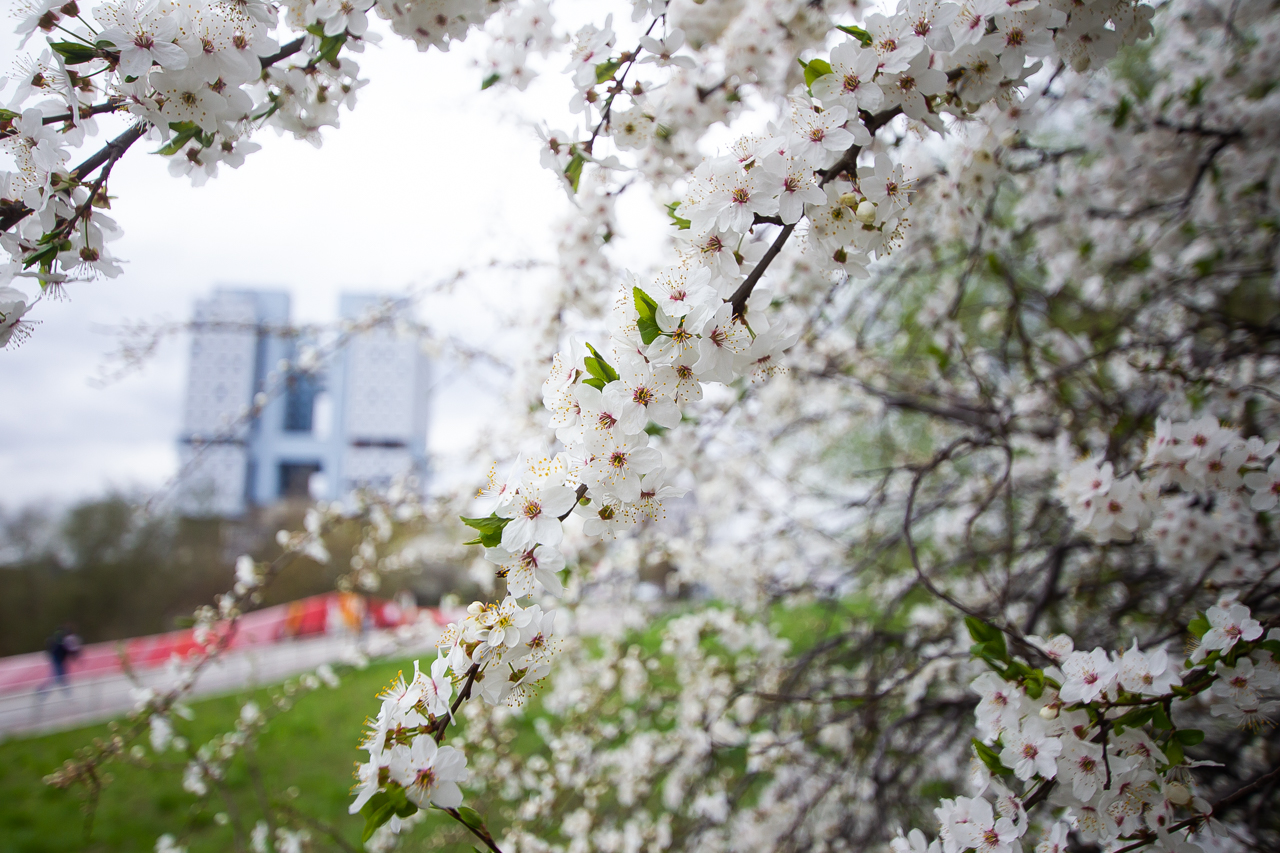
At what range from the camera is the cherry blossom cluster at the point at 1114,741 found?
94cm

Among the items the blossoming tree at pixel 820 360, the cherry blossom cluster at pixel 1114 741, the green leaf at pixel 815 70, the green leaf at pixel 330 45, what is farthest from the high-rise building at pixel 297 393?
the cherry blossom cluster at pixel 1114 741

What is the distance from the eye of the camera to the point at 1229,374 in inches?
81.0

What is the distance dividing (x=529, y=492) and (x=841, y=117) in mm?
687

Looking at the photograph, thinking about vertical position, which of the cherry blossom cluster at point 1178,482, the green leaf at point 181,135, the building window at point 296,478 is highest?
the green leaf at point 181,135

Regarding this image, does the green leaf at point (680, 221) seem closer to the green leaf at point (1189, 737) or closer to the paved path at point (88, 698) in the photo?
the green leaf at point (1189, 737)

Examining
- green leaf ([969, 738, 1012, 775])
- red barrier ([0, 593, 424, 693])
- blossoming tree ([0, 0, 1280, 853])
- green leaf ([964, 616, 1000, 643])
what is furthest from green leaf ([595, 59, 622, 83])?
red barrier ([0, 593, 424, 693])

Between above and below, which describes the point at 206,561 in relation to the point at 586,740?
below

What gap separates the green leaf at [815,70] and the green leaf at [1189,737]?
116cm

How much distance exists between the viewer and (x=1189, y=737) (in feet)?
3.16

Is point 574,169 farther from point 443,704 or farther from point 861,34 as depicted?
point 443,704

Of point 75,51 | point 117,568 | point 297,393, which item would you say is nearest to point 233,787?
point 297,393

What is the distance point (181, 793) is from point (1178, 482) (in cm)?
564

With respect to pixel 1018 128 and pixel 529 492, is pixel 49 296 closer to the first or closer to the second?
pixel 529 492

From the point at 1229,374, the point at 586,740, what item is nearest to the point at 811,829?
the point at 586,740
